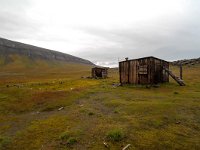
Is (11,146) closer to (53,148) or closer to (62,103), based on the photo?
(53,148)

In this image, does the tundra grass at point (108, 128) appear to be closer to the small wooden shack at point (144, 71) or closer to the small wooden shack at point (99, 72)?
the small wooden shack at point (144, 71)

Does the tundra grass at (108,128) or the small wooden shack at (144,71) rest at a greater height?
the small wooden shack at (144,71)

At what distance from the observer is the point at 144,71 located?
34.2 m

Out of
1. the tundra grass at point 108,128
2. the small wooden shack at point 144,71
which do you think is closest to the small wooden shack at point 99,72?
the small wooden shack at point 144,71

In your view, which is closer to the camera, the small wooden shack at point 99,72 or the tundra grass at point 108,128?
the tundra grass at point 108,128

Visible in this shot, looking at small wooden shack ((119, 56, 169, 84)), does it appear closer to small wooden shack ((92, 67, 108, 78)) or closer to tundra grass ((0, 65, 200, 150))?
tundra grass ((0, 65, 200, 150))

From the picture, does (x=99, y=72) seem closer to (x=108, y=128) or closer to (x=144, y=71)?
(x=144, y=71)

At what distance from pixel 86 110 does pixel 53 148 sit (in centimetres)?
751

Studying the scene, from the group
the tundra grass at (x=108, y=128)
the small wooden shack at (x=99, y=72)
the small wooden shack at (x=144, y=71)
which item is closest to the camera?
the tundra grass at (x=108, y=128)

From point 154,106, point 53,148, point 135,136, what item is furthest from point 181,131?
point 53,148

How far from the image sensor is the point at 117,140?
1096cm

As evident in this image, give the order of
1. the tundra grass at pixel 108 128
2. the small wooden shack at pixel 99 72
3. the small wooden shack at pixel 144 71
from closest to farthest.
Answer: the tundra grass at pixel 108 128 → the small wooden shack at pixel 144 71 → the small wooden shack at pixel 99 72

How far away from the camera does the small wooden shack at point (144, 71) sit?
34.1 m

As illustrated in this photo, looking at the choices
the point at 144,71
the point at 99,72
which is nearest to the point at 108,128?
the point at 144,71
